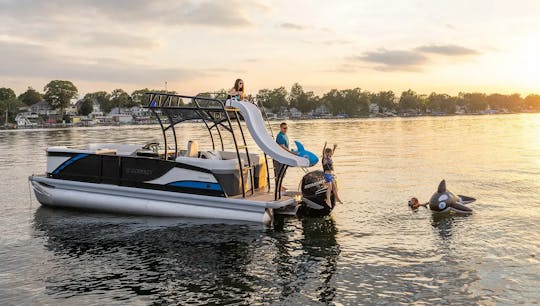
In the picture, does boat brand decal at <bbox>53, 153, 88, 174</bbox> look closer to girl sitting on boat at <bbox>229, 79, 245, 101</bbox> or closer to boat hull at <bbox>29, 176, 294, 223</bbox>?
boat hull at <bbox>29, 176, 294, 223</bbox>

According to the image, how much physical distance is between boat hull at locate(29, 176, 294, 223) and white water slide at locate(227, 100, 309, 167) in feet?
3.98

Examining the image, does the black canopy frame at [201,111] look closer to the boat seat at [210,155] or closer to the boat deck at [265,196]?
the boat deck at [265,196]

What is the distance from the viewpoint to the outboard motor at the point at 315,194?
43.9ft

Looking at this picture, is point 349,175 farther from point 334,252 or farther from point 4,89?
point 4,89

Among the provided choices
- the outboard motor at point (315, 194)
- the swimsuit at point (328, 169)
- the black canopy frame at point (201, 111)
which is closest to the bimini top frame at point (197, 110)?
the black canopy frame at point (201, 111)

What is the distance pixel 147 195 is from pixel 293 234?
476cm

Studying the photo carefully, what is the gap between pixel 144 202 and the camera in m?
14.0

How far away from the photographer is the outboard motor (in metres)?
13.4

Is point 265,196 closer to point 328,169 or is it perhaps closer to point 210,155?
point 328,169

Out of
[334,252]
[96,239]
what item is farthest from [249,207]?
[96,239]

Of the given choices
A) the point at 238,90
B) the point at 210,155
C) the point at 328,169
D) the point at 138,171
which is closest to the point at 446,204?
the point at 328,169

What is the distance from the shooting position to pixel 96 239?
1183 centimetres

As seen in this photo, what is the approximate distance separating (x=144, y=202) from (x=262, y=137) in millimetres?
4232

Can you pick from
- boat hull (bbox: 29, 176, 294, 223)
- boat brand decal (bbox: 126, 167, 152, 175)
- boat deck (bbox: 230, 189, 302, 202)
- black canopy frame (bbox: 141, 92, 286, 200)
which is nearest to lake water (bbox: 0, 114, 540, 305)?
boat hull (bbox: 29, 176, 294, 223)
